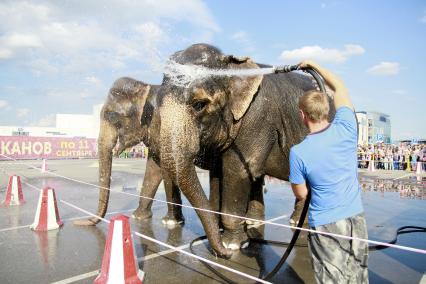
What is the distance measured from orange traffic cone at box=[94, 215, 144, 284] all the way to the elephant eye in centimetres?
137

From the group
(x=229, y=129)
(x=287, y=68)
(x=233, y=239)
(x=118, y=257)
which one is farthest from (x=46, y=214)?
(x=287, y=68)

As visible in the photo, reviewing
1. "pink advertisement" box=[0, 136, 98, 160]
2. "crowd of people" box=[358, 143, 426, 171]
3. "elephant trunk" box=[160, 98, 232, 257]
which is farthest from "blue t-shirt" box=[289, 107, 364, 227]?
"pink advertisement" box=[0, 136, 98, 160]

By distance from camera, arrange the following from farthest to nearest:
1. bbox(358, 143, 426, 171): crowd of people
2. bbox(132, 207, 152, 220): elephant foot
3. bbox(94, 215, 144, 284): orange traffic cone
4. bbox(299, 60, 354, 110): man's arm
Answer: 1. bbox(358, 143, 426, 171): crowd of people
2. bbox(132, 207, 152, 220): elephant foot
3. bbox(94, 215, 144, 284): orange traffic cone
4. bbox(299, 60, 354, 110): man's arm

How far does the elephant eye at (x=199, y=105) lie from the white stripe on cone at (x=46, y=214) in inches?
135

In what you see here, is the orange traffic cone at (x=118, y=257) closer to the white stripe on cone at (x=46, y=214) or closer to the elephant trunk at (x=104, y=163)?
the elephant trunk at (x=104, y=163)

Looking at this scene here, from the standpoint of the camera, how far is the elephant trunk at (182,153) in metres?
3.82

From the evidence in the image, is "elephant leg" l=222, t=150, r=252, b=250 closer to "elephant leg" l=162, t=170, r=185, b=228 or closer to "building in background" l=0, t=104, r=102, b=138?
"elephant leg" l=162, t=170, r=185, b=228

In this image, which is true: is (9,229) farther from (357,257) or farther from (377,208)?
(377,208)

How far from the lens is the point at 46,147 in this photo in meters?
31.5

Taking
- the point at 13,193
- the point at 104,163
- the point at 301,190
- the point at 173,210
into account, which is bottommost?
the point at 13,193

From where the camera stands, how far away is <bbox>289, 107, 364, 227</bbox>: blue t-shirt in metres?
2.42

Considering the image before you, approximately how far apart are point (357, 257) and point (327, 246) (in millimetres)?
207

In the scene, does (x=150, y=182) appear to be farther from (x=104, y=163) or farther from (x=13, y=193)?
(x=13, y=193)

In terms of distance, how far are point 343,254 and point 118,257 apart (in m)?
2.15
